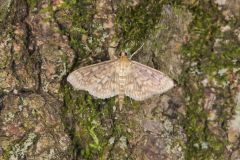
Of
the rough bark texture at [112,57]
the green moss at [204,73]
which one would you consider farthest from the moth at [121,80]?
the green moss at [204,73]

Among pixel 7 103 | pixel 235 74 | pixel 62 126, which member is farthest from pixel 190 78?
pixel 7 103

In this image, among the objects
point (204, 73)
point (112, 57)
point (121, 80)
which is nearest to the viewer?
point (204, 73)

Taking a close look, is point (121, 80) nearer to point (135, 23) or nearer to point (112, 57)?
point (112, 57)

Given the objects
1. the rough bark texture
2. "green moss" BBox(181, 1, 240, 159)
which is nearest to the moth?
the rough bark texture

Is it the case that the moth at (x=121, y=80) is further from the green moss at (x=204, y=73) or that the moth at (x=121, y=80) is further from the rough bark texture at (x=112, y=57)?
the green moss at (x=204, y=73)

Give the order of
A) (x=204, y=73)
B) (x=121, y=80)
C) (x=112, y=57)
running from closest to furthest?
1. (x=204, y=73)
2. (x=112, y=57)
3. (x=121, y=80)

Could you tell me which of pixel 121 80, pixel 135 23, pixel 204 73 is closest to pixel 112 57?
pixel 135 23

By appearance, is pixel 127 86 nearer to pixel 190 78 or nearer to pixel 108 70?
pixel 108 70
